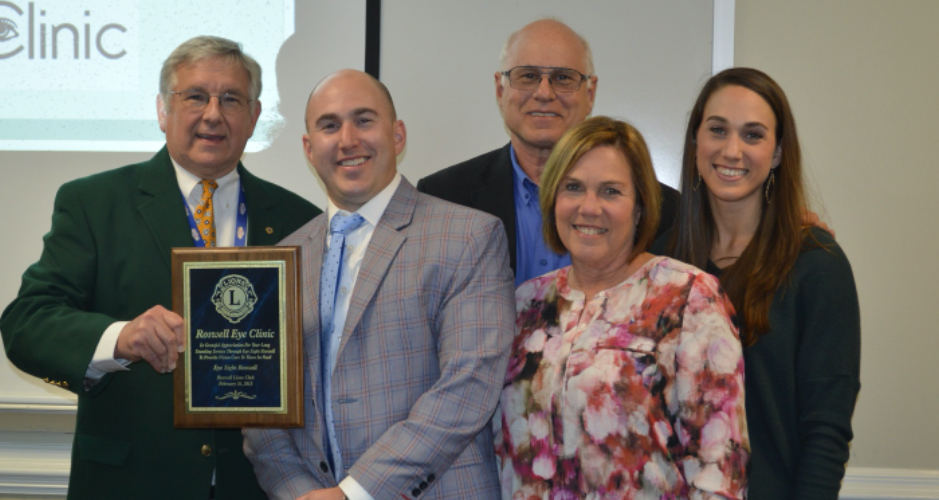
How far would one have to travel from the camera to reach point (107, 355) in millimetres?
2057

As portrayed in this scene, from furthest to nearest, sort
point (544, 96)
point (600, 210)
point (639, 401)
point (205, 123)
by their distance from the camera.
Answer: point (544, 96) → point (205, 123) → point (600, 210) → point (639, 401)

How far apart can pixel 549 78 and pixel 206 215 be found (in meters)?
1.19

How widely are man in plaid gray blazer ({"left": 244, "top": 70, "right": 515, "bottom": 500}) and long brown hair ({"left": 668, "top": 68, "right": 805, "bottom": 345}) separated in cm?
54

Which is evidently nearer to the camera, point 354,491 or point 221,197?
point 354,491

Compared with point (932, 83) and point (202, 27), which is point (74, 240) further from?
point (932, 83)

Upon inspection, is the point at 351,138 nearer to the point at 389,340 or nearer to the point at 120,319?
the point at 389,340

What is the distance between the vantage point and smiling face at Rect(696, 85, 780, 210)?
2.10m

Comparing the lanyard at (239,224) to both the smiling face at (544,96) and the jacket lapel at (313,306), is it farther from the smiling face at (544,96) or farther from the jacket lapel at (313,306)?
the smiling face at (544,96)

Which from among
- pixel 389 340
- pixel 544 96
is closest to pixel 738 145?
pixel 544 96

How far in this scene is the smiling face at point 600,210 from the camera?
195 cm

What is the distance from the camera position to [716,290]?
1.86 meters

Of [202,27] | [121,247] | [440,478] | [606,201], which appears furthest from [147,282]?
[202,27]

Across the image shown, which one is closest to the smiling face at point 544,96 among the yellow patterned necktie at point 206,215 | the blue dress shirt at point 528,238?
the blue dress shirt at point 528,238

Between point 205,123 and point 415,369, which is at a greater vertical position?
point 205,123
